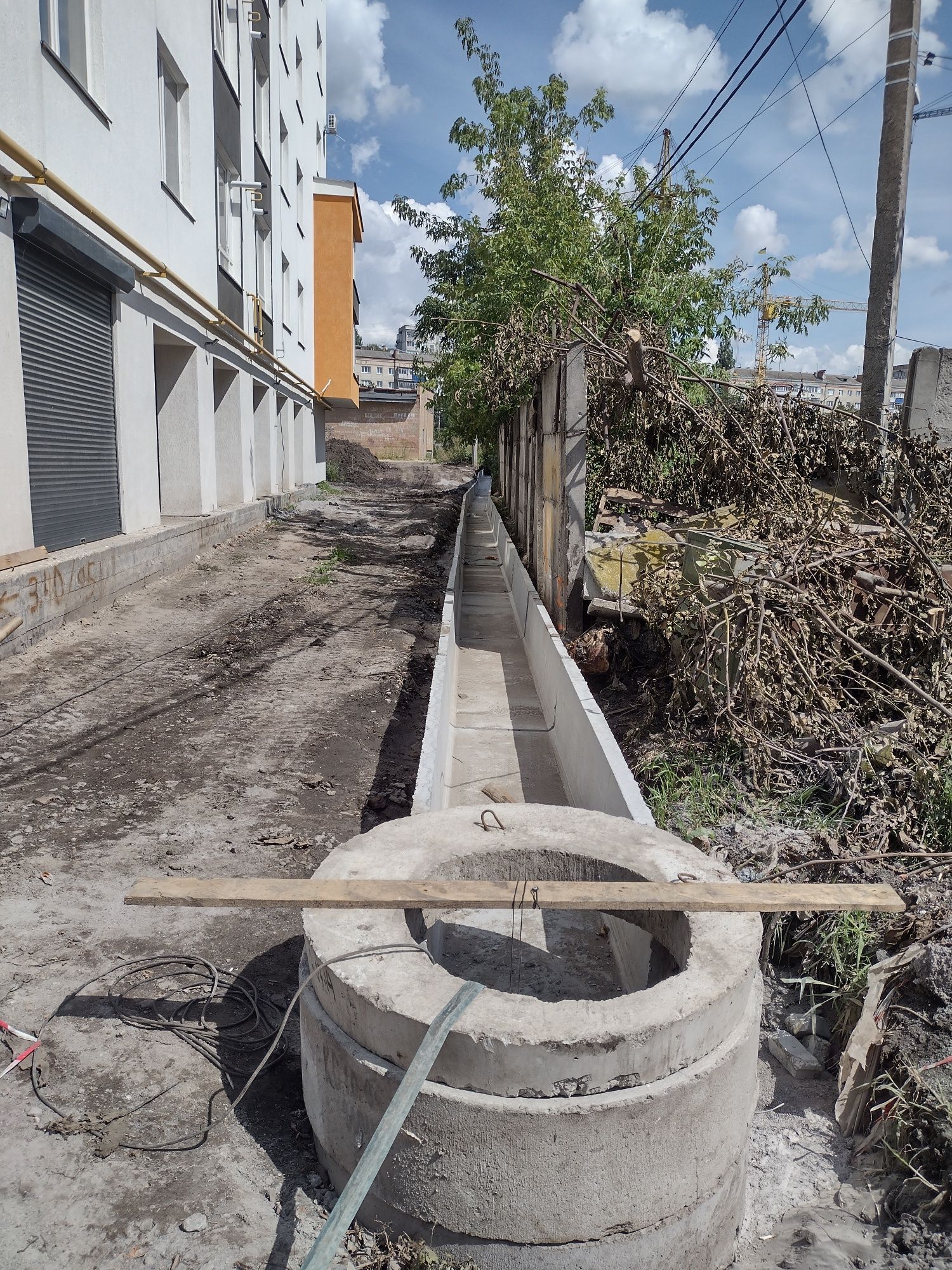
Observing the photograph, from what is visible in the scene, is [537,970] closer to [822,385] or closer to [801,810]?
[801,810]

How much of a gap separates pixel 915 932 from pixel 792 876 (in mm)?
Answer: 558

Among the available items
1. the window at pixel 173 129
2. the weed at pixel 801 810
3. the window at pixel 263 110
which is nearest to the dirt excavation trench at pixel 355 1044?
the weed at pixel 801 810

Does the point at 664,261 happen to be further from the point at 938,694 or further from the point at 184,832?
the point at 184,832

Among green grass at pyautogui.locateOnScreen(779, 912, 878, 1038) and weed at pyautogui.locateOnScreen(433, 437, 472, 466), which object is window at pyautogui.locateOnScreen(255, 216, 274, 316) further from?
weed at pyautogui.locateOnScreen(433, 437, 472, 466)

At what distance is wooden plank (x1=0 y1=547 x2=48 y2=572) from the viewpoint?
6901 mm

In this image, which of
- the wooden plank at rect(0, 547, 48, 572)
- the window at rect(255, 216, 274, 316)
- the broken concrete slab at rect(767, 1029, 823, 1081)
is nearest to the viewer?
the broken concrete slab at rect(767, 1029, 823, 1081)

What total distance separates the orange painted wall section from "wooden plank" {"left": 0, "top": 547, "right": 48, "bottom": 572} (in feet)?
69.9

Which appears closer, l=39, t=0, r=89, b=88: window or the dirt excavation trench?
the dirt excavation trench

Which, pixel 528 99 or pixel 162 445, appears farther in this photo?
pixel 528 99

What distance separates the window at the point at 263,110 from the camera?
1822cm

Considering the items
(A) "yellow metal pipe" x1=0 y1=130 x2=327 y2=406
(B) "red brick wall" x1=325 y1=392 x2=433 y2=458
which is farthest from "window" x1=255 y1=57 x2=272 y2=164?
(B) "red brick wall" x1=325 y1=392 x2=433 y2=458

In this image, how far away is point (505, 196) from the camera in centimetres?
1689

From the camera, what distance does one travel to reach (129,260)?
33.1 ft

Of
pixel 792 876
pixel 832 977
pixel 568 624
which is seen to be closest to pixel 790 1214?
pixel 832 977
